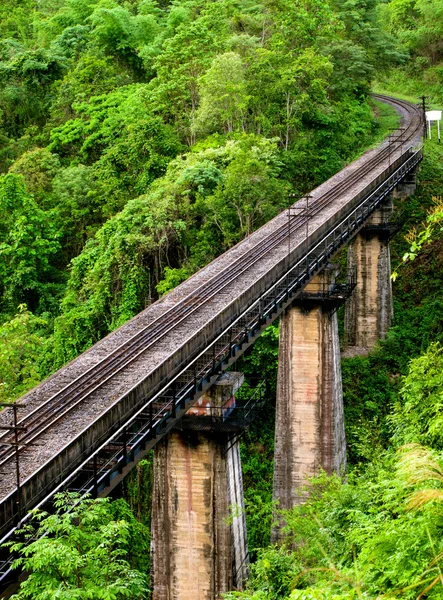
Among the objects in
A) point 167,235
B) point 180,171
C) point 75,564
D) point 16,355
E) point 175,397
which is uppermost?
point 180,171

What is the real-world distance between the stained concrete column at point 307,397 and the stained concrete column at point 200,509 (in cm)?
752

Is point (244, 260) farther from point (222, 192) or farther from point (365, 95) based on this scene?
point (365, 95)

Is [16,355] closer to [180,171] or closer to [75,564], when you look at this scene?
[180,171]

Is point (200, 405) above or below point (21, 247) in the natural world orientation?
below

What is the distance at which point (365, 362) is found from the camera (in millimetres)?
41438

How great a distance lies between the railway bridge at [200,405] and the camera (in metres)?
16.3

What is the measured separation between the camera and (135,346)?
877 inches

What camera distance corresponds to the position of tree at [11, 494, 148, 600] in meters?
11.4

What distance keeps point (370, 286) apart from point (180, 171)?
433 inches

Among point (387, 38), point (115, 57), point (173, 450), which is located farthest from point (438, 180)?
point (173, 450)

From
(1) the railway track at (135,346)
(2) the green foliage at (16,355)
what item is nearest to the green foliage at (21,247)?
(2) the green foliage at (16,355)

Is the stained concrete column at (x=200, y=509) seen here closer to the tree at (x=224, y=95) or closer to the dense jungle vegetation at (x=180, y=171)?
the dense jungle vegetation at (x=180, y=171)

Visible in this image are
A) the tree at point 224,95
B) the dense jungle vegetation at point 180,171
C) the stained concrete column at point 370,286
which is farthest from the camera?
the tree at point 224,95

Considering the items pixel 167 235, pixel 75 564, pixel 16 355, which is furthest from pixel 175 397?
pixel 167 235
